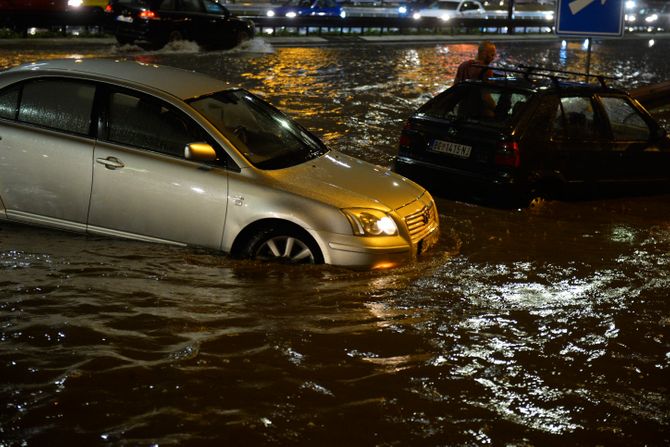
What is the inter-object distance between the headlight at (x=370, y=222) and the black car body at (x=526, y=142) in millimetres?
2794

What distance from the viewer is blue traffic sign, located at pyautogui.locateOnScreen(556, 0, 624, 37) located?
12.5 metres

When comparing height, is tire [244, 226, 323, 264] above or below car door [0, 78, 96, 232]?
below

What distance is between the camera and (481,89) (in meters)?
10.5

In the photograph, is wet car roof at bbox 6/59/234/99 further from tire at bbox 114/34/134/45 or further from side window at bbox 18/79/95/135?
tire at bbox 114/34/134/45

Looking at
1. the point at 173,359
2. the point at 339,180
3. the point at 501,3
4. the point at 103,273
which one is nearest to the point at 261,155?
the point at 339,180

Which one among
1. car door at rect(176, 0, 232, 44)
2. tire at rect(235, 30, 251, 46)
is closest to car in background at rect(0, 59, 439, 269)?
car door at rect(176, 0, 232, 44)

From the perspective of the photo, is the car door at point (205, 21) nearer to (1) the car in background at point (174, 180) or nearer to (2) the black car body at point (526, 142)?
(2) the black car body at point (526, 142)

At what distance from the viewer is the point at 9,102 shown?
7.83 m

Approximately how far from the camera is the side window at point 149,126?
7.51m

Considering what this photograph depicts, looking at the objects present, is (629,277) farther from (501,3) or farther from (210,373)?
(501,3)

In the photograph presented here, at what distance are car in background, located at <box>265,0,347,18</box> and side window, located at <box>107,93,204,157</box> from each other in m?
32.4

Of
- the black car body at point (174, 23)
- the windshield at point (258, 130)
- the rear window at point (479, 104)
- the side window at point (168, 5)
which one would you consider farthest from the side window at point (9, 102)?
the side window at point (168, 5)

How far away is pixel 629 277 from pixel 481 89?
312 centimetres

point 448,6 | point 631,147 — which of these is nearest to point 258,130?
point 631,147
